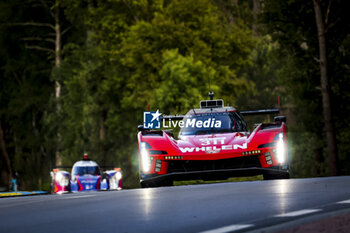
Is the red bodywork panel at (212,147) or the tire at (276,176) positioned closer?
the red bodywork panel at (212,147)

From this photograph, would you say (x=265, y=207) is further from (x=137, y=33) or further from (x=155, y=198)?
(x=137, y=33)

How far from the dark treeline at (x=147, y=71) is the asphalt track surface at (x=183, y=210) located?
23425 mm

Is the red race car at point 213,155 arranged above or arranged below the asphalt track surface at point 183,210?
above

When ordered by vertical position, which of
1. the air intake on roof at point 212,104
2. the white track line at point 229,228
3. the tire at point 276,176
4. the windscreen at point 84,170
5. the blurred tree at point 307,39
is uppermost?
the blurred tree at point 307,39

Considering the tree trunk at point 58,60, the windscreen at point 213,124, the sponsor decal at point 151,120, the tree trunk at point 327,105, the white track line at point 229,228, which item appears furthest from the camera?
the tree trunk at point 58,60

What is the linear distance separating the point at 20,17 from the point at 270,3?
31013mm

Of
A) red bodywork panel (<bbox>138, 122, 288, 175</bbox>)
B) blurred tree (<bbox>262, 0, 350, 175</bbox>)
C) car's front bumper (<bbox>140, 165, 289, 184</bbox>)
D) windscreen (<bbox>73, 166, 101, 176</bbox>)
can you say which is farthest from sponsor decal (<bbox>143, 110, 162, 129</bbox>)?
blurred tree (<bbox>262, 0, 350, 175</bbox>)

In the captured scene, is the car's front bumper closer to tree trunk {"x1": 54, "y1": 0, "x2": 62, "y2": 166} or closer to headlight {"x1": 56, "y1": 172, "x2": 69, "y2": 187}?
headlight {"x1": 56, "y1": 172, "x2": 69, "y2": 187}

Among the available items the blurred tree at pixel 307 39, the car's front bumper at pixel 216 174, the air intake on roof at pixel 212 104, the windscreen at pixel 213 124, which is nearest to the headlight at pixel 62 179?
the air intake on roof at pixel 212 104

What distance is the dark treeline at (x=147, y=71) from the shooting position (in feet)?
137

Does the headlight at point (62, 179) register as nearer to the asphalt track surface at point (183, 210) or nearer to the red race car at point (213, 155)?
the red race car at point (213, 155)

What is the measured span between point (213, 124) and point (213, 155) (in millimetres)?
1730

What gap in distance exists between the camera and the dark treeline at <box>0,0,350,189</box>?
41.7 m

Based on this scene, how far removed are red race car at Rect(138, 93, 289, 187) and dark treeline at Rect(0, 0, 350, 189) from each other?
1975cm
